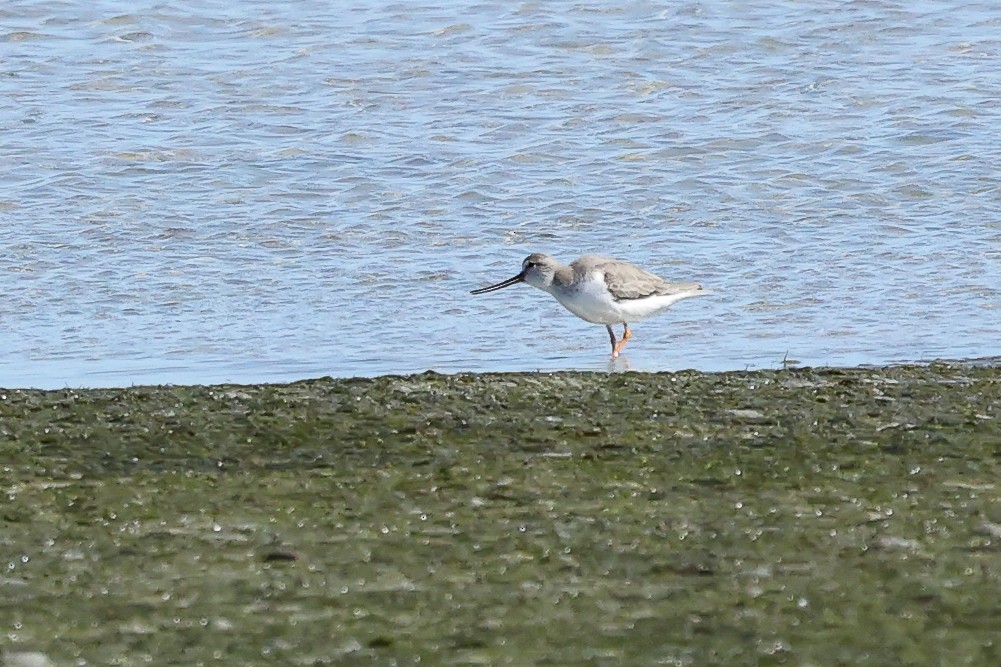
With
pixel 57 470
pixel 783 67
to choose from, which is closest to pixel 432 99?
pixel 783 67

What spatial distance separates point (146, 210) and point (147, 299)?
5.98 ft

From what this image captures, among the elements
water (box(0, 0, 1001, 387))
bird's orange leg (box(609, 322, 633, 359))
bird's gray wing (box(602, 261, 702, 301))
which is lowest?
bird's orange leg (box(609, 322, 633, 359))

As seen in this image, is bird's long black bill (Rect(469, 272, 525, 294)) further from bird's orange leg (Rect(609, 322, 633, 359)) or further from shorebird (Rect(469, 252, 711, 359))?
bird's orange leg (Rect(609, 322, 633, 359))

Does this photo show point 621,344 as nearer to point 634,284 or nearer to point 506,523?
point 634,284

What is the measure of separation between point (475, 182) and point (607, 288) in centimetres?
298

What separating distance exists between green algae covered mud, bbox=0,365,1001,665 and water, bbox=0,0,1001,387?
1987 millimetres

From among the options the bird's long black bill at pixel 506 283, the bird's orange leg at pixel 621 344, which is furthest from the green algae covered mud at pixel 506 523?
the bird's long black bill at pixel 506 283

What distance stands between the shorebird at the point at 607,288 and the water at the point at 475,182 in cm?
22

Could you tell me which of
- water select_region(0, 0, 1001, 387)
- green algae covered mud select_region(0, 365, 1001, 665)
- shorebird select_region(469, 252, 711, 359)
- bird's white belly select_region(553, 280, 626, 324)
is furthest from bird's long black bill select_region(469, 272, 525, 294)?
green algae covered mud select_region(0, 365, 1001, 665)

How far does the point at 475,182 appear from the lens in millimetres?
11500

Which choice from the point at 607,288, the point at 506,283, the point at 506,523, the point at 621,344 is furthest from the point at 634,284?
the point at 506,523

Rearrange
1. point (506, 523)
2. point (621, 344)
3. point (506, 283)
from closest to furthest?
point (506, 523)
point (621, 344)
point (506, 283)

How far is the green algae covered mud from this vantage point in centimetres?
376

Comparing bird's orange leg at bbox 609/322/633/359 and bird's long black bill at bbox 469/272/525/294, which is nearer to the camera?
bird's orange leg at bbox 609/322/633/359
